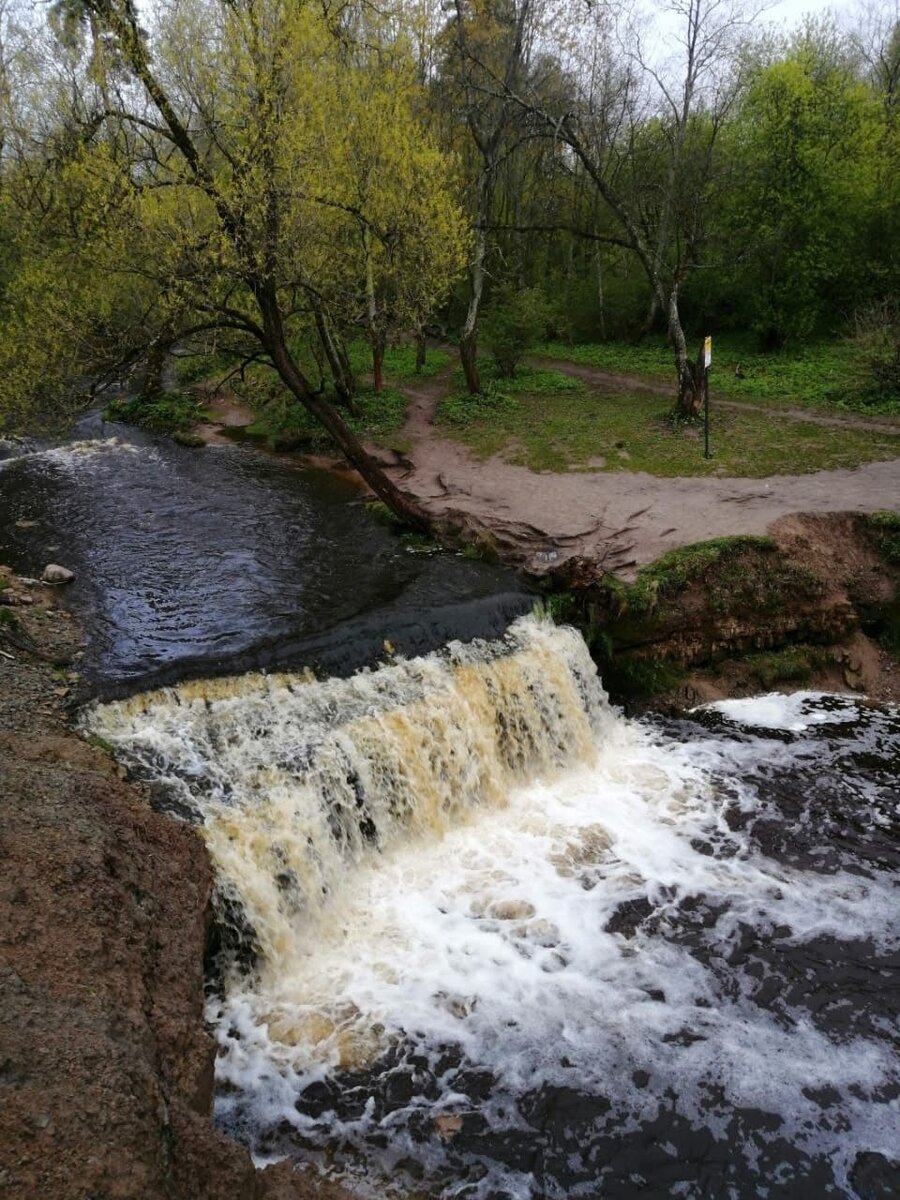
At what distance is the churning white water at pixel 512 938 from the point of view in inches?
194

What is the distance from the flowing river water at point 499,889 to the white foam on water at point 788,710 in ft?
0.18

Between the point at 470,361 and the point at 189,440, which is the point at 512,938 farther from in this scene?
the point at 470,361

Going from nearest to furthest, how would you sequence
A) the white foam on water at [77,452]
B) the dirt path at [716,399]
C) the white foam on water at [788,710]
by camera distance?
the white foam on water at [788,710], the white foam on water at [77,452], the dirt path at [716,399]

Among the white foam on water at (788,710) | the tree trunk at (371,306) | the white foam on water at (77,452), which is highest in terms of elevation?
the tree trunk at (371,306)

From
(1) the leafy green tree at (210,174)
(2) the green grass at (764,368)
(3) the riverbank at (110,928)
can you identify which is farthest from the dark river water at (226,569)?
(2) the green grass at (764,368)

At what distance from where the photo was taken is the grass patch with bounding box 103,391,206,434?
18750 millimetres

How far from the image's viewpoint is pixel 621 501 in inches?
515

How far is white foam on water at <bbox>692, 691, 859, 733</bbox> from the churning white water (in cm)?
14

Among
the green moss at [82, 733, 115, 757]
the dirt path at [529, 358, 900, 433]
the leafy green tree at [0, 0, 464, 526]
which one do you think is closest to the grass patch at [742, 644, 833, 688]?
the leafy green tree at [0, 0, 464, 526]

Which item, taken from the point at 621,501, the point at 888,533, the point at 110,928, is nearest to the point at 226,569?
the point at 621,501

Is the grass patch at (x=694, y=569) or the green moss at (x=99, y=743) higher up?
the grass patch at (x=694, y=569)

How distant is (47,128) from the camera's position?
11.5 m

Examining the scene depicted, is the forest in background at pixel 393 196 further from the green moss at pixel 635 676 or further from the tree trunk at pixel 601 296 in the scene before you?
the green moss at pixel 635 676

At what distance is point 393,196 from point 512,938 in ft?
40.9
